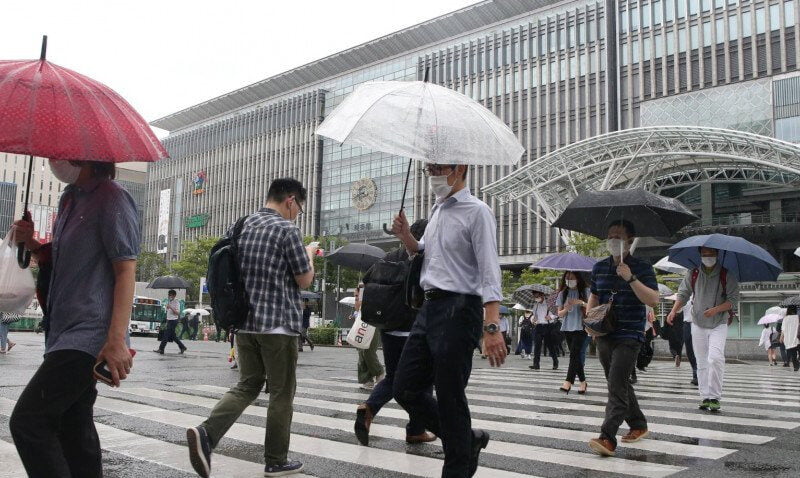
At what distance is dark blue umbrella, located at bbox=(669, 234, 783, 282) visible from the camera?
788 cm

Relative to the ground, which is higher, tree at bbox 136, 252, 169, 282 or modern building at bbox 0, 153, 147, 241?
modern building at bbox 0, 153, 147, 241

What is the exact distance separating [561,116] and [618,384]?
54.6 metres

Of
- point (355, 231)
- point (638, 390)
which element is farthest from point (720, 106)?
point (638, 390)

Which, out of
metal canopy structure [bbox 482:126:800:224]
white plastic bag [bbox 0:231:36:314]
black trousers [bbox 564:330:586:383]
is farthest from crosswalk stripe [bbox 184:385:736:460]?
metal canopy structure [bbox 482:126:800:224]

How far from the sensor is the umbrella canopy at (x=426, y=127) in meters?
4.06

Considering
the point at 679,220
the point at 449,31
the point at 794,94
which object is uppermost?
the point at 449,31

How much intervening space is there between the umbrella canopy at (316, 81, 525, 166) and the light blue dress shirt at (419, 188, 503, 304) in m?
0.27

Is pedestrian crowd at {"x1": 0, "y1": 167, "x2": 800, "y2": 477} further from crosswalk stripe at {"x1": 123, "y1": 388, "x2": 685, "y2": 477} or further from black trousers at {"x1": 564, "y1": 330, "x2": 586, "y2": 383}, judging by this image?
black trousers at {"x1": 564, "y1": 330, "x2": 586, "y2": 383}

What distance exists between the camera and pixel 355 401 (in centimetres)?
842

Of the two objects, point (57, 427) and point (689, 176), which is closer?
point (57, 427)

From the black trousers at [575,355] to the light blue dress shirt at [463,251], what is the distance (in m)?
6.40

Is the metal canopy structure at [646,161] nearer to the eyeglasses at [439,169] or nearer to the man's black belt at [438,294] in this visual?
the eyeglasses at [439,169]

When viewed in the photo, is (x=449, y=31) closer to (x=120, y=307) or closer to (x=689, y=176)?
(x=689, y=176)

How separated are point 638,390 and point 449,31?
58.5m
